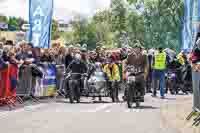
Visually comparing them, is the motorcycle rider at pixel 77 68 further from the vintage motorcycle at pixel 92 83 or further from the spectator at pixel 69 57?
the spectator at pixel 69 57

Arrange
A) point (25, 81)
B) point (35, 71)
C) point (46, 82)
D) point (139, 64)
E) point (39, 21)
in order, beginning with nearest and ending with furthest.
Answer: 1. point (139, 64)
2. point (25, 81)
3. point (35, 71)
4. point (46, 82)
5. point (39, 21)

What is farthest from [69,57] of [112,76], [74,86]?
[74,86]

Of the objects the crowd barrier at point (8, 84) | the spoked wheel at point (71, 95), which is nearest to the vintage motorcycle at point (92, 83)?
the spoked wheel at point (71, 95)

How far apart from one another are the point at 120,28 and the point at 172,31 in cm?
1079

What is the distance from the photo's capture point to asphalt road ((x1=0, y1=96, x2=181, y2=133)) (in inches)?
563

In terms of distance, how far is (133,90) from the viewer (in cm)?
2125

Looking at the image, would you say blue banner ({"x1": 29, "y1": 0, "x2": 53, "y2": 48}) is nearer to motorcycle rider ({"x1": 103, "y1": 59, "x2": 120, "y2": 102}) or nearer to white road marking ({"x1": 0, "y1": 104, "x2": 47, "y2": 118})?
motorcycle rider ({"x1": 103, "y1": 59, "x2": 120, "y2": 102})

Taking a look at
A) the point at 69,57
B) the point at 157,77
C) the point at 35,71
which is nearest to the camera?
the point at 35,71

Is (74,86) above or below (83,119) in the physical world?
above

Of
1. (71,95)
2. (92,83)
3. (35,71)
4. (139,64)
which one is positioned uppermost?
(139,64)

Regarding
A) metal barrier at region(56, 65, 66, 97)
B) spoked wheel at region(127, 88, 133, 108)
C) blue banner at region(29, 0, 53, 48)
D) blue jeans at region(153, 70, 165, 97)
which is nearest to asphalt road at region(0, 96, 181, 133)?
spoked wheel at region(127, 88, 133, 108)

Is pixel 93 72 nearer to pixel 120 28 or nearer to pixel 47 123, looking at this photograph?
pixel 47 123

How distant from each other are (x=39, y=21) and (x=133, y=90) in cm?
672

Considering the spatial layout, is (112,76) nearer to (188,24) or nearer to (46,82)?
(46,82)
